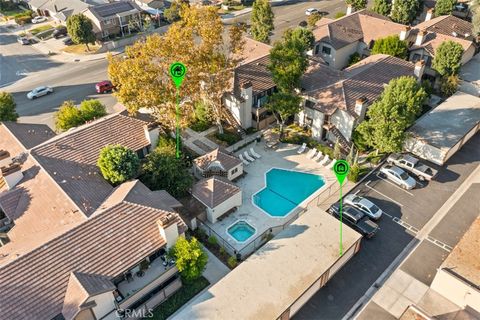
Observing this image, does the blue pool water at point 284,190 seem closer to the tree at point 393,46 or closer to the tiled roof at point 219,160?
the tiled roof at point 219,160

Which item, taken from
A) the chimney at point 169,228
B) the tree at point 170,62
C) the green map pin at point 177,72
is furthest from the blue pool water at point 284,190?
the green map pin at point 177,72

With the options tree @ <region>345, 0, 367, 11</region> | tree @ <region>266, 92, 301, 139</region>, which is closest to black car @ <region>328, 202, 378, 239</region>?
tree @ <region>266, 92, 301, 139</region>

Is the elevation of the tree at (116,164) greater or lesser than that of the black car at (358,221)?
greater

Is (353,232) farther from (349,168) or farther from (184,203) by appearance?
(184,203)

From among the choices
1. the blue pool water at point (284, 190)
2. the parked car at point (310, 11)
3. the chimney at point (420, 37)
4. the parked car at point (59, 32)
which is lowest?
the blue pool water at point (284, 190)

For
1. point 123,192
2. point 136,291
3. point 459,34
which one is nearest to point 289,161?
point 123,192
